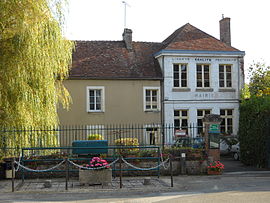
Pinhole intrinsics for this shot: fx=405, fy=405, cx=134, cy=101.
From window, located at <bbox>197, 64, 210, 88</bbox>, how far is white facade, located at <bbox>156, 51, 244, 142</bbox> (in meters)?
0.20

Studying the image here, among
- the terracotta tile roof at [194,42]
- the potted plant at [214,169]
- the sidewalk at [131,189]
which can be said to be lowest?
the sidewalk at [131,189]

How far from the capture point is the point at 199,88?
86.7ft

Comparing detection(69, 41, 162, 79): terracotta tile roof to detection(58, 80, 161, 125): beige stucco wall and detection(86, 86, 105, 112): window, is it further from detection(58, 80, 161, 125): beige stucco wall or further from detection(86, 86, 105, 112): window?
detection(86, 86, 105, 112): window

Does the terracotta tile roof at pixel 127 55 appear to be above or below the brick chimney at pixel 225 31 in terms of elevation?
below

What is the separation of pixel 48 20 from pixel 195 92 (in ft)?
42.1

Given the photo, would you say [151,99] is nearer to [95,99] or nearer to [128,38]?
[95,99]

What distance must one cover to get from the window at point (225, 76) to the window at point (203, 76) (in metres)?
0.93

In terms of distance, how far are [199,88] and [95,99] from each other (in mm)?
6795

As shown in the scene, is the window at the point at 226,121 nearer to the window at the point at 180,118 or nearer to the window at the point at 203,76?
the window at the point at 203,76

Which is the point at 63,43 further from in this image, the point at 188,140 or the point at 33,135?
the point at 188,140

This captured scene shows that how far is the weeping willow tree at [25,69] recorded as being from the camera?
14.9m

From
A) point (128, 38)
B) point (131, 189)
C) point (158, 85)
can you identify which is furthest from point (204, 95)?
point (131, 189)

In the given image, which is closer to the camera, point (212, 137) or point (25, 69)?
point (25, 69)

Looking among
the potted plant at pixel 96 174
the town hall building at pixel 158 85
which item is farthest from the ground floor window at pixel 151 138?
the potted plant at pixel 96 174
